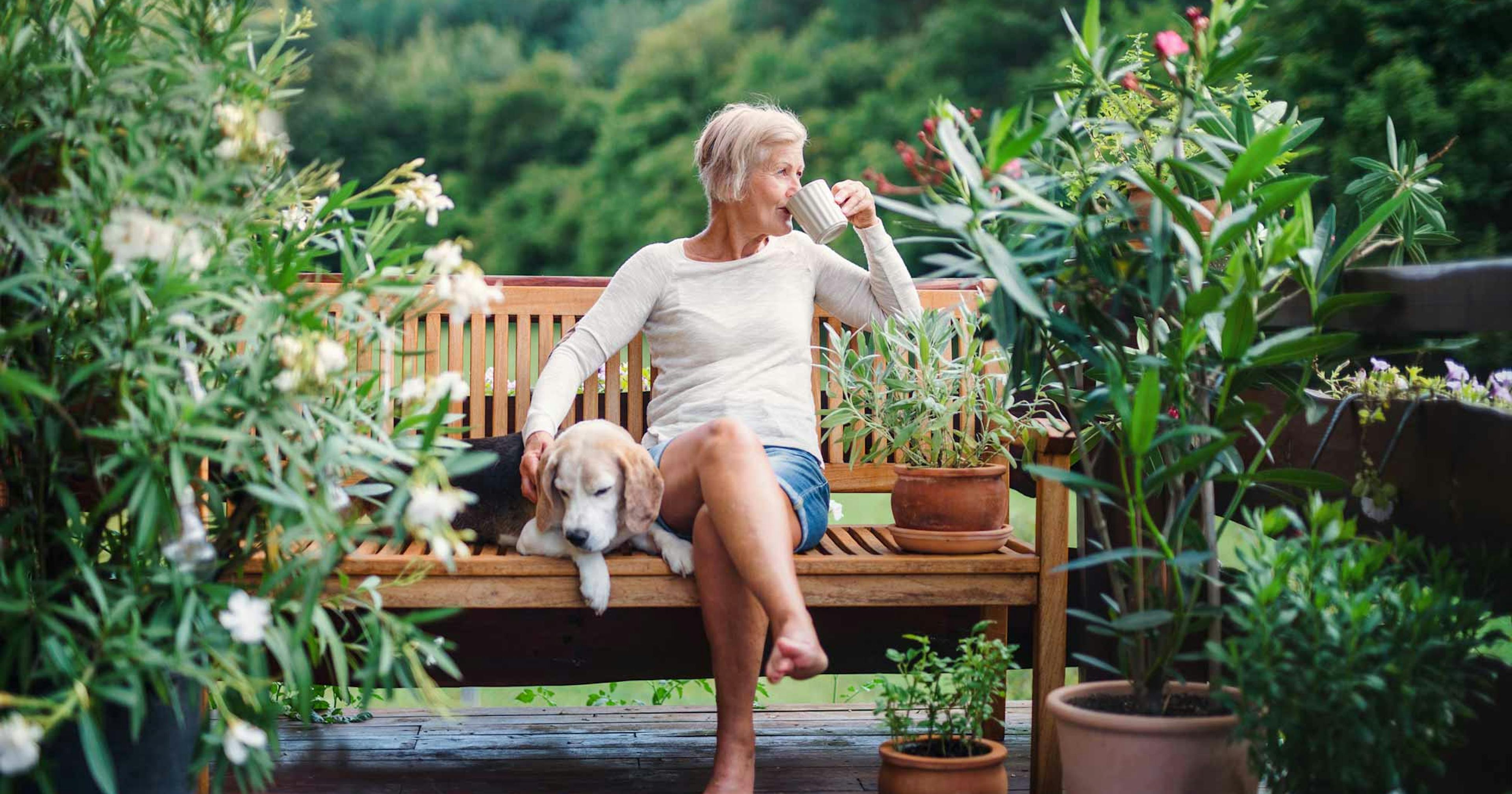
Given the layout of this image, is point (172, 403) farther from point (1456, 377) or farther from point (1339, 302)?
point (1456, 377)

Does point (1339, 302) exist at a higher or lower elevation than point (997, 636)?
higher

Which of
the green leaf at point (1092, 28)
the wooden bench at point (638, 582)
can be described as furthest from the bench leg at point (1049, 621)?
the green leaf at point (1092, 28)

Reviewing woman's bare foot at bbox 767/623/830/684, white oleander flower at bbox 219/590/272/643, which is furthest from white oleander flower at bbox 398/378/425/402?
woman's bare foot at bbox 767/623/830/684

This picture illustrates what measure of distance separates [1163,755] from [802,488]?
3.08 ft

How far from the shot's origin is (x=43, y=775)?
1651 mm

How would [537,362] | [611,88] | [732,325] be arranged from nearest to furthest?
1. [732,325]
2. [537,362]
3. [611,88]

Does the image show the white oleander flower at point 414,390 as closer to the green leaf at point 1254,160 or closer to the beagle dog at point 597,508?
the beagle dog at point 597,508

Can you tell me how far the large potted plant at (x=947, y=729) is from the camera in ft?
7.20

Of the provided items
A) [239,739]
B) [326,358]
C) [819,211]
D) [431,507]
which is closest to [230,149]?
[326,358]

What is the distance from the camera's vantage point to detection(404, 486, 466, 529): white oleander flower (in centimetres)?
166

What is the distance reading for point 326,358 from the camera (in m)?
1.74

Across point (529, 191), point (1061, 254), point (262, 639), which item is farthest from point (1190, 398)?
point (529, 191)

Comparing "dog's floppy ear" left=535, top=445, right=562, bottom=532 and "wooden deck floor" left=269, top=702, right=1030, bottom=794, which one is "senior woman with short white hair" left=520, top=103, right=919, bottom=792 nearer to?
"dog's floppy ear" left=535, top=445, right=562, bottom=532

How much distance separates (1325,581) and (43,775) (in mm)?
1683
